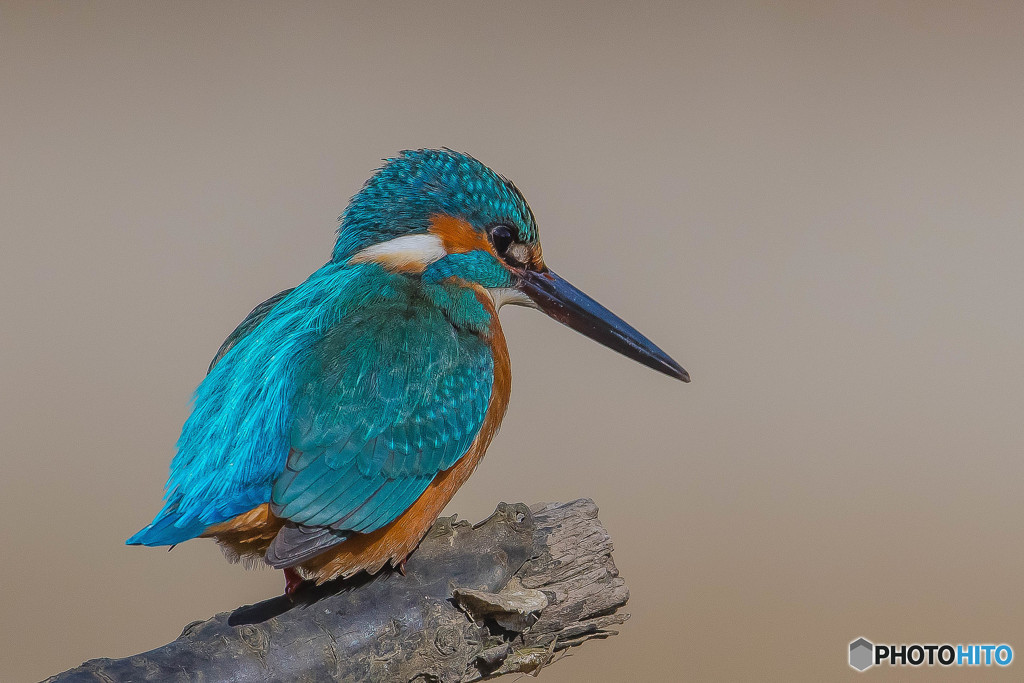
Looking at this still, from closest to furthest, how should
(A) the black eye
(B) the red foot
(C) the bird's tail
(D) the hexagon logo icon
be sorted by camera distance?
(C) the bird's tail < (B) the red foot < (A) the black eye < (D) the hexagon logo icon

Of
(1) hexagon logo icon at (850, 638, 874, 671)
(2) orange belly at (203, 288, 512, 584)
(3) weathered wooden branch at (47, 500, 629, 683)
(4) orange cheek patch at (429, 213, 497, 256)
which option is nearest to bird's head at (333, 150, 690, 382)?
(4) orange cheek patch at (429, 213, 497, 256)

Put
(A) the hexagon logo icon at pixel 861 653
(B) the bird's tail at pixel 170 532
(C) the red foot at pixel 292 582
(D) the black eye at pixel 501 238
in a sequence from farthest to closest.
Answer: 1. (A) the hexagon logo icon at pixel 861 653
2. (D) the black eye at pixel 501 238
3. (C) the red foot at pixel 292 582
4. (B) the bird's tail at pixel 170 532

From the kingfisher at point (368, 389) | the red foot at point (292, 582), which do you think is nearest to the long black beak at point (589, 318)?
→ the kingfisher at point (368, 389)

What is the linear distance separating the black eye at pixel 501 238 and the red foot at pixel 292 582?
53 cm

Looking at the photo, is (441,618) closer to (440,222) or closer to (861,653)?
(440,222)

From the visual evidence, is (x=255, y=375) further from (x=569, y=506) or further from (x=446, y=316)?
(x=569, y=506)

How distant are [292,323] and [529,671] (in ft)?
1.79

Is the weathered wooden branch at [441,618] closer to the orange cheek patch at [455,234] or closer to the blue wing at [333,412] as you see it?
the blue wing at [333,412]

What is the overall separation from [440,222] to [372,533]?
0.44 m

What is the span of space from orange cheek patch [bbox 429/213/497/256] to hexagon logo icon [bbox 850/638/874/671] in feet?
4.17

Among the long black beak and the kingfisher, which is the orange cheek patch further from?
the long black beak

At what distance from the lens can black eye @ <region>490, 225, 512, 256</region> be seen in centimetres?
133

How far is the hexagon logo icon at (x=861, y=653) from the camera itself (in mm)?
1935

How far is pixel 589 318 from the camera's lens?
4.85 feet
